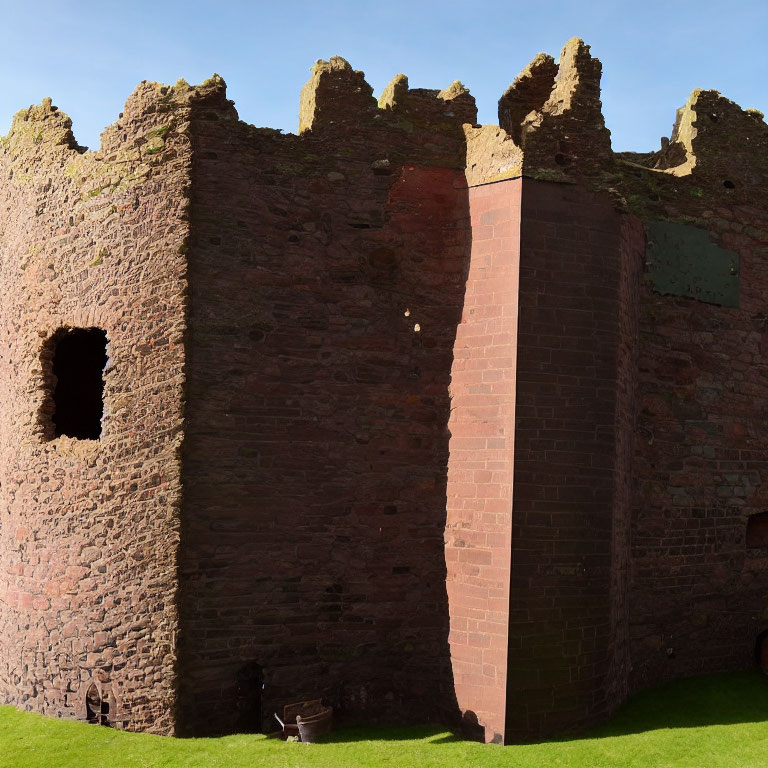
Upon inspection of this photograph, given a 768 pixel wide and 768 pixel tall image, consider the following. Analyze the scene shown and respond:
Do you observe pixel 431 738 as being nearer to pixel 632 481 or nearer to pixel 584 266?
pixel 632 481

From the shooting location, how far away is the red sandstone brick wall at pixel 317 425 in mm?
9664


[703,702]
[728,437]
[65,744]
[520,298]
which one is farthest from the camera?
[728,437]

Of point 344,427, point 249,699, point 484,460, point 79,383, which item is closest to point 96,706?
point 249,699

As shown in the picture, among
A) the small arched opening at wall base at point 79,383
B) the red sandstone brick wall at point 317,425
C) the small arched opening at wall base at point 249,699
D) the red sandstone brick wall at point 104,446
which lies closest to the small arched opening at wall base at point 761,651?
the red sandstone brick wall at point 317,425

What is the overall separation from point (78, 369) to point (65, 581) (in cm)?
312

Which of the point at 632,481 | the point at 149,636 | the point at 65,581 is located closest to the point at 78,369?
the point at 65,581

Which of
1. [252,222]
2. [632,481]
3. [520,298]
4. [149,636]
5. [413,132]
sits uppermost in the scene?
[413,132]

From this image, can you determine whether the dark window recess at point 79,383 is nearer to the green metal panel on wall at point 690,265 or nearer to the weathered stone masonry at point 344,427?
the weathered stone masonry at point 344,427

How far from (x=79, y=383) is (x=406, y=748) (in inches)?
248

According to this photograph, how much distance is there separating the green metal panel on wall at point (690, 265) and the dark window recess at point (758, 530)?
9.01ft

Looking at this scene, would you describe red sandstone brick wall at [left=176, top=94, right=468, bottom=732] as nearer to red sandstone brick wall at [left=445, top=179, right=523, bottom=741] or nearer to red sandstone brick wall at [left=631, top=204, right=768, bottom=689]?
red sandstone brick wall at [left=445, top=179, right=523, bottom=741]

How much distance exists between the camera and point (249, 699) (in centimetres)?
973

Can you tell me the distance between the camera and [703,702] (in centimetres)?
1059

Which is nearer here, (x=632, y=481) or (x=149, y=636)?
(x=149, y=636)
